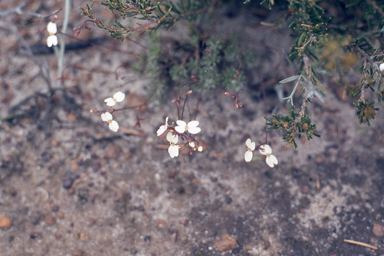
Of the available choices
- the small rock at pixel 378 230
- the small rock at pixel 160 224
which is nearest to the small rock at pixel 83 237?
the small rock at pixel 160 224

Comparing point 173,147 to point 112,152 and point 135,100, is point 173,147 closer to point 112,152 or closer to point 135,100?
point 112,152

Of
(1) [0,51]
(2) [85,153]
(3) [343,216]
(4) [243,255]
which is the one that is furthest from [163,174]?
(1) [0,51]

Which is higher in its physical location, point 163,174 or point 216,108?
point 216,108

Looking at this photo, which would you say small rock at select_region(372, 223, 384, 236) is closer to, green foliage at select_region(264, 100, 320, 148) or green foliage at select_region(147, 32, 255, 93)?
green foliage at select_region(264, 100, 320, 148)

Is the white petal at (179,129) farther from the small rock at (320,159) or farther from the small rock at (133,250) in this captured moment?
the small rock at (320,159)

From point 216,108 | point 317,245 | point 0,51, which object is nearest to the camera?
point 317,245

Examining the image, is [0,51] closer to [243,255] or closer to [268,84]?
[268,84]
